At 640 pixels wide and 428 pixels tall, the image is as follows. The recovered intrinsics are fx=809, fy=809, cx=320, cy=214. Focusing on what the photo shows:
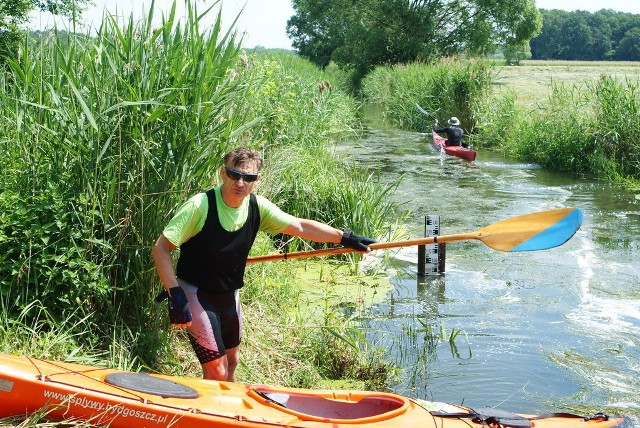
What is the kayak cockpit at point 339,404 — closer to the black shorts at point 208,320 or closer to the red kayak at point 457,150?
the black shorts at point 208,320

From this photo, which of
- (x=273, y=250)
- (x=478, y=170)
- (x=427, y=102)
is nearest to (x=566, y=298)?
(x=273, y=250)

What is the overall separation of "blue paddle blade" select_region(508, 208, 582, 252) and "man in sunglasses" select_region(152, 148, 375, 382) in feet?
6.43

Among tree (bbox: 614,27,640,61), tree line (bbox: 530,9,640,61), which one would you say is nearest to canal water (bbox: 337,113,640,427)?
tree (bbox: 614,27,640,61)

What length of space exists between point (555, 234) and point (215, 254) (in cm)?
243

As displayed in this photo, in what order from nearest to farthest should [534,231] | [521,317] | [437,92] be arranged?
[534,231], [521,317], [437,92]

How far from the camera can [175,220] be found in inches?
146

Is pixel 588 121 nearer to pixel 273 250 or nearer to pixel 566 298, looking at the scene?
pixel 566 298

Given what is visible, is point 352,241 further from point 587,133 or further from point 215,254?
point 587,133

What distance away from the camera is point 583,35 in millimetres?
90750

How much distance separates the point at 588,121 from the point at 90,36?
11.2 meters

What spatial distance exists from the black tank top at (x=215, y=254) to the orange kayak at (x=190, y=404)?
48 centimetres

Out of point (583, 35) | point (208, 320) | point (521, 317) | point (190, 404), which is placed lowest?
point (521, 317)

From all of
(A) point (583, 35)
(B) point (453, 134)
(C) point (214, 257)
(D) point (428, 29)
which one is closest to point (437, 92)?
(B) point (453, 134)

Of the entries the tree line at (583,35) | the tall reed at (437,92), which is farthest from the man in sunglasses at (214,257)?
the tree line at (583,35)
